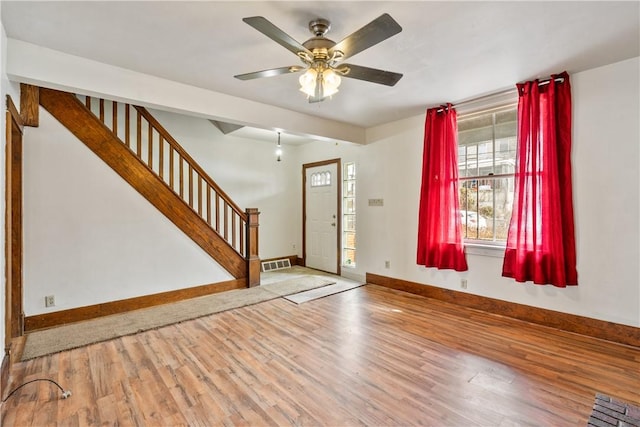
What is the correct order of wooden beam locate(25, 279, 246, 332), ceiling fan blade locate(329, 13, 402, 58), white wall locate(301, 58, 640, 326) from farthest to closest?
wooden beam locate(25, 279, 246, 332), white wall locate(301, 58, 640, 326), ceiling fan blade locate(329, 13, 402, 58)

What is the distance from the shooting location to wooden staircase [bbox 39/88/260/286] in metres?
3.34

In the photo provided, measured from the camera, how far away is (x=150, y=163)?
4.00 meters

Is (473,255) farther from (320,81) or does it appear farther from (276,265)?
(276,265)

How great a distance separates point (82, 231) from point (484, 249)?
15.4 feet

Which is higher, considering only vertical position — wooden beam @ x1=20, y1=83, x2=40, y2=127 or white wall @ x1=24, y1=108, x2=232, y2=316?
wooden beam @ x1=20, y1=83, x2=40, y2=127

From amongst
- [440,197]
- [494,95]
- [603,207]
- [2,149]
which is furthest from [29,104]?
[603,207]

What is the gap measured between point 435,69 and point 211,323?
3510 mm

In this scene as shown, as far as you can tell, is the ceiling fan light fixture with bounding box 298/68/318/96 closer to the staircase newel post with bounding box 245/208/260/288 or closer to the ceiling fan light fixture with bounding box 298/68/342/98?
the ceiling fan light fixture with bounding box 298/68/342/98

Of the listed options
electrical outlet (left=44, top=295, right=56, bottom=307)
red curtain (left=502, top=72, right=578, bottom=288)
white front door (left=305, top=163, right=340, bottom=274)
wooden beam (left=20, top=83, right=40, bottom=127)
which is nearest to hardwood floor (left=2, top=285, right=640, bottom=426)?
red curtain (left=502, top=72, right=578, bottom=288)

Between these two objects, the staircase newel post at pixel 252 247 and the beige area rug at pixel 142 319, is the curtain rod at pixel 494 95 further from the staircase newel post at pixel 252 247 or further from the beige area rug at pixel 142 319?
the beige area rug at pixel 142 319

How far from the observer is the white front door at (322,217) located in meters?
5.68

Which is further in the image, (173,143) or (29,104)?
(173,143)

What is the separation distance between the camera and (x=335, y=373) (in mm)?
2361

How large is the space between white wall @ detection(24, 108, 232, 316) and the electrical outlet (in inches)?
1.3
